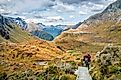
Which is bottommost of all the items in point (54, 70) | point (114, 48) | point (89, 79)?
point (54, 70)

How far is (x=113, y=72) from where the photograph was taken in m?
34.8

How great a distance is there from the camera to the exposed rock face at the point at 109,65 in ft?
113

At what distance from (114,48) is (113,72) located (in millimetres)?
6805

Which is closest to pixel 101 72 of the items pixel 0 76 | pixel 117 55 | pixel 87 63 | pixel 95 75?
pixel 95 75

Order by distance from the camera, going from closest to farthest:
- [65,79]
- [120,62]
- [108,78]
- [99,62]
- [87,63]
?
[108,78] < [120,62] < [99,62] < [65,79] < [87,63]

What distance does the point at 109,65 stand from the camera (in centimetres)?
3672

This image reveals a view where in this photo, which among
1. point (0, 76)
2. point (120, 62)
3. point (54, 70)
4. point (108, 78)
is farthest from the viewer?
point (0, 76)

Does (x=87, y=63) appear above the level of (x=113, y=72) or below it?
below

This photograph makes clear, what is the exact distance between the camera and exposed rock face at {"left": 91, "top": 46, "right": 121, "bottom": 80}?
34.4m

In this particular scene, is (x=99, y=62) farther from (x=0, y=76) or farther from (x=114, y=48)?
(x=0, y=76)

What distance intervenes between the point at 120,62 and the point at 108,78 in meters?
4.49

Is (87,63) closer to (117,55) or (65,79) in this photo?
(65,79)

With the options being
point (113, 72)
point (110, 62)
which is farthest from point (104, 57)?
point (113, 72)

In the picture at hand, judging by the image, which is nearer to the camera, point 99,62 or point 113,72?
point 113,72
